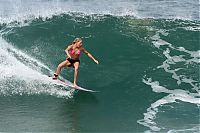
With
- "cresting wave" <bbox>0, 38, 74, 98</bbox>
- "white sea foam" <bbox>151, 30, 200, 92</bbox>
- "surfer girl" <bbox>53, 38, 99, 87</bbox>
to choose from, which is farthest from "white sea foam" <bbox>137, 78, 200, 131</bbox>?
"cresting wave" <bbox>0, 38, 74, 98</bbox>

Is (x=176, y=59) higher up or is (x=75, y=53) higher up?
(x=75, y=53)

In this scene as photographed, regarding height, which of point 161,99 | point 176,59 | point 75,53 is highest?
point 75,53

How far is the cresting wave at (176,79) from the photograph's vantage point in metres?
15.4

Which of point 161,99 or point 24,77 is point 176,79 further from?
point 24,77

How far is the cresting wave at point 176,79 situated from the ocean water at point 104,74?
0.11ft

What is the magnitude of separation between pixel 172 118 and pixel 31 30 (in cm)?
1183

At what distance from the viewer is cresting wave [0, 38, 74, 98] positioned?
17094mm

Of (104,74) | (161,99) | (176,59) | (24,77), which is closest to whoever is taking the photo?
(161,99)

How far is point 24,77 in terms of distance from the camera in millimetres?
18016

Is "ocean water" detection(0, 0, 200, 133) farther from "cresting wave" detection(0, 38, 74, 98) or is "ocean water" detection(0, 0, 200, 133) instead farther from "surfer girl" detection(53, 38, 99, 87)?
"surfer girl" detection(53, 38, 99, 87)

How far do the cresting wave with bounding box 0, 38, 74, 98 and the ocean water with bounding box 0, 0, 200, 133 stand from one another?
0.04 meters

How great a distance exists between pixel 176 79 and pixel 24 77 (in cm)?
636

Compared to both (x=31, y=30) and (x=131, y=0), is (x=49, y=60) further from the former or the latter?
(x=131, y=0)

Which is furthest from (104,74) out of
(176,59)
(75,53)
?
(176,59)
